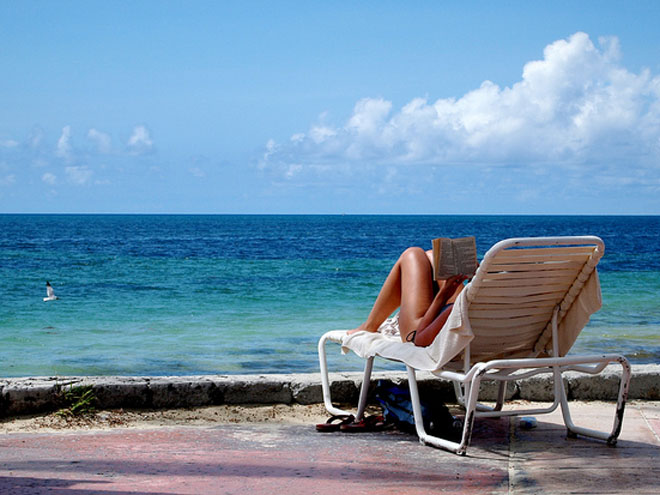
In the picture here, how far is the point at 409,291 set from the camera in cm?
457

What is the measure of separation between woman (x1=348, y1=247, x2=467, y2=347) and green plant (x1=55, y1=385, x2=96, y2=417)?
170cm

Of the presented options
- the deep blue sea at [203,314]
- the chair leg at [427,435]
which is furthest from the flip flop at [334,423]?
the deep blue sea at [203,314]

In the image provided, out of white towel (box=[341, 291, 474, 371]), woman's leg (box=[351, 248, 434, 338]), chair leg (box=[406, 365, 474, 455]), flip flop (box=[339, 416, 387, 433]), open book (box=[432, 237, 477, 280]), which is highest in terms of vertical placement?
open book (box=[432, 237, 477, 280])

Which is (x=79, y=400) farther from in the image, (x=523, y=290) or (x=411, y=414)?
(x=523, y=290)

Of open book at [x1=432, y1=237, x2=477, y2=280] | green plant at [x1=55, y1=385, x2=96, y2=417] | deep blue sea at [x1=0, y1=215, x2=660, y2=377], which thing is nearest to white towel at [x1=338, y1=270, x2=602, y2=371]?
open book at [x1=432, y1=237, x2=477, y2=280]

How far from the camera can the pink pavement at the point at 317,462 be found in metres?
3.25

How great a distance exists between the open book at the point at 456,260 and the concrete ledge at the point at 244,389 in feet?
4.19

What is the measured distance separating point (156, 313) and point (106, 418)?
11.4 m

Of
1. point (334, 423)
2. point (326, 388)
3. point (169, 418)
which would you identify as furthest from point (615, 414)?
point (169, 418)

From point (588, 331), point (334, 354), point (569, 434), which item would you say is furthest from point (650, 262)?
point (569, 434)

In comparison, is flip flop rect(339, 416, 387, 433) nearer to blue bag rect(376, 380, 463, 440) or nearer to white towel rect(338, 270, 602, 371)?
blue bag rect(376, 380, 463, 440)

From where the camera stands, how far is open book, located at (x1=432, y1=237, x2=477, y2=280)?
409 cm

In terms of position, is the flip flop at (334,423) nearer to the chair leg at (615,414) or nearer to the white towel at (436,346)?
the white towel at (436,346)

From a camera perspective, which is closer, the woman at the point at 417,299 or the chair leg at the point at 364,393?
the woman at the point at 417,299
